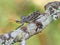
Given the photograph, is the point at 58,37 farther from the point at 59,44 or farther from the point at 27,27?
the point at 27,27

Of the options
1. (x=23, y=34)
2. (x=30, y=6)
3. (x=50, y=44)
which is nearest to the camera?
(x=23, y=34)

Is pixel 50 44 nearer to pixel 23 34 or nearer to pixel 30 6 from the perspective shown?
pixel 30 6

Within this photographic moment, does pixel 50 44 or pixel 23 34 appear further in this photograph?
pixel 50 44

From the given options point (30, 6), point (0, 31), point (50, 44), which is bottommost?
point (50, 44)

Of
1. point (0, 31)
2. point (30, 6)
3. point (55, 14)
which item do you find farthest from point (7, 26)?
point (55, 14)

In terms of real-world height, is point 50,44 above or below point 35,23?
above

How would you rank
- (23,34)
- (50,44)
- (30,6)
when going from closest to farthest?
(23,34) < (50,44) < (30,6)
